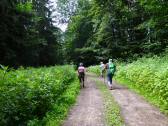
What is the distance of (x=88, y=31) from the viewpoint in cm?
6519

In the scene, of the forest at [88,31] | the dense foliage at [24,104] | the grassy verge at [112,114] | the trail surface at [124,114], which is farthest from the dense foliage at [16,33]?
the dense foliage at [24,104]

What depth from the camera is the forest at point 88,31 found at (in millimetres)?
29297

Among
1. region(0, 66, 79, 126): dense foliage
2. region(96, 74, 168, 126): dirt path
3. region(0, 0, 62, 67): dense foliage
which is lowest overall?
region(96, 74, 168, 126): dirt path

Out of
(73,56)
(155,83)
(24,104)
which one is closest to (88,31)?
(73,56)

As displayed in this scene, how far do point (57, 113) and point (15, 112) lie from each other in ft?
13.8

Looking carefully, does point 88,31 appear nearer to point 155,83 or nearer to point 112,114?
point 155,83

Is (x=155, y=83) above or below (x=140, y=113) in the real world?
above

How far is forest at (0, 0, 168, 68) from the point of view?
29.3 metres

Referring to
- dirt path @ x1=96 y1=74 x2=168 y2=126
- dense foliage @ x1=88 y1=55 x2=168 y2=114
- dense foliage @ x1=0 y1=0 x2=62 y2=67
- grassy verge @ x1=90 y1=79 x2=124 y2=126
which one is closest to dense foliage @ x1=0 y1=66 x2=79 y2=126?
grassy verge @ x1=90 y1=79 x2=124 y2=126

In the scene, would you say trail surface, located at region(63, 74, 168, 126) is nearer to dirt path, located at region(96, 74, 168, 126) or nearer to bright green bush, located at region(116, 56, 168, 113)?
dirt path, located at region(96, 74, 168, 126)

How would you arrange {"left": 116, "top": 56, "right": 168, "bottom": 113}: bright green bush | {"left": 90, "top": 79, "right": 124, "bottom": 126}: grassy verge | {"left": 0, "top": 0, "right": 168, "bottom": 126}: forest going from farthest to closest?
{"left": 116, "top": 56, "right": 168, "bottom": 113}: bright green bush, {"left": 90, "top": 79, "right": 124, "bottom": 126}: grassy verge, {"left": 0, "top": 0, "right": 168, "bottom": 126}: forest

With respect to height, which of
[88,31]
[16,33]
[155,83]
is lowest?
[155,83]

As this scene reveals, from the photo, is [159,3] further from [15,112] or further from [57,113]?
[15,112]

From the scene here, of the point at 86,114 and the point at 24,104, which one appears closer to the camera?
the point at 24,104
